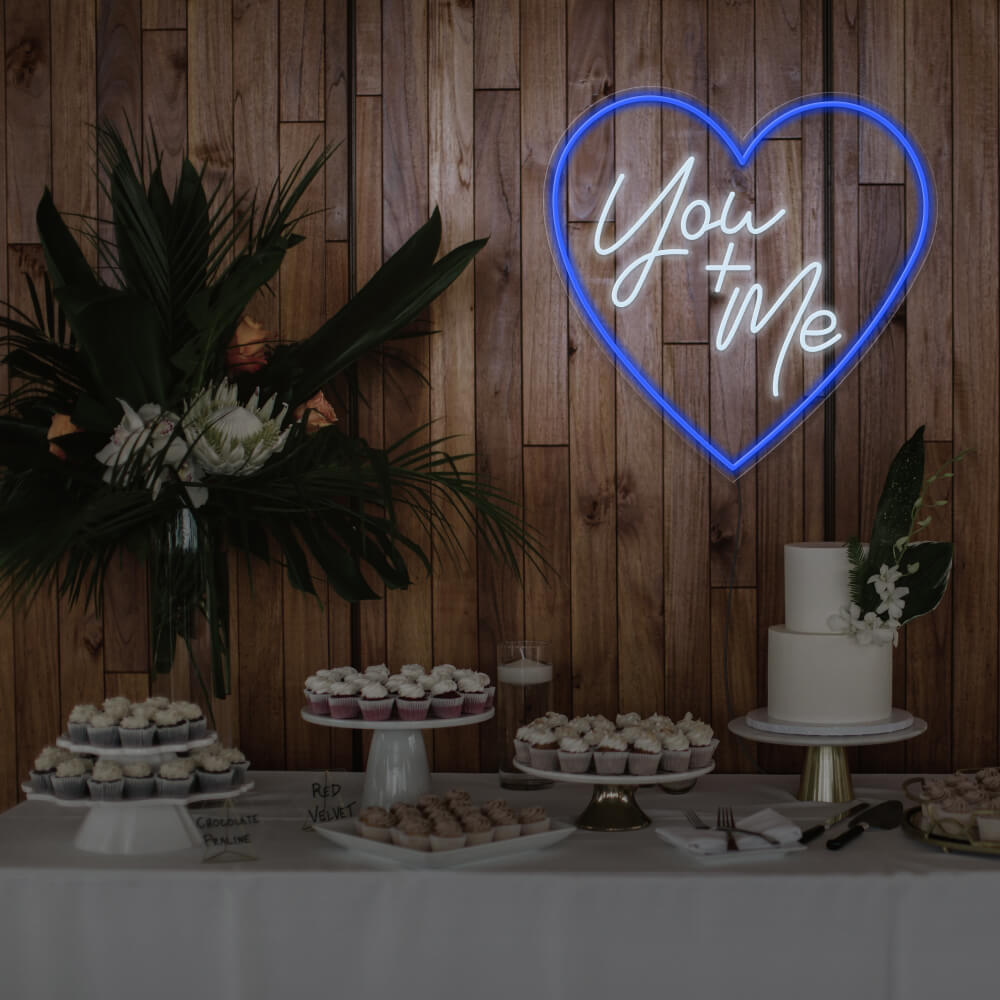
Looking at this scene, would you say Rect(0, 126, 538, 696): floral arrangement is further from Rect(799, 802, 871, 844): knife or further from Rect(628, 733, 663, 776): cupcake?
Rect(799, 802, 871, 844): knife

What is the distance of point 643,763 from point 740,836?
0.62 ft

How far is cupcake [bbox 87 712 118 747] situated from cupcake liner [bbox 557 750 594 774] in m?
0.72

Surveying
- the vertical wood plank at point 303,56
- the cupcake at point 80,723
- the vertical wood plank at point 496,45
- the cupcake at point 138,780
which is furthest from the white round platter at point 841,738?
the vertical wood plank at point 303,56

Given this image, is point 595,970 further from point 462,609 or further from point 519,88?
point 519,88

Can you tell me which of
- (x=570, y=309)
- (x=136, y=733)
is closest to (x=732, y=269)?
(x=570, y=309)

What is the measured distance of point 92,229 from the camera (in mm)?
2455

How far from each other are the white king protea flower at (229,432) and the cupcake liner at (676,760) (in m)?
0.86


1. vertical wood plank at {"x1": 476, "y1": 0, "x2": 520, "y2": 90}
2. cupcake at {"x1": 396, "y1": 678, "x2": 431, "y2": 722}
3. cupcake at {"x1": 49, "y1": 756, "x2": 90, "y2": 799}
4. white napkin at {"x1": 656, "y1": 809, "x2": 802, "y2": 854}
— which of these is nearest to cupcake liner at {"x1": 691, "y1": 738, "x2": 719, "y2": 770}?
white napkin at {"x1": 656, "y1": 809, "x2": 802, "y2": 854}

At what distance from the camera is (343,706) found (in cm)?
198

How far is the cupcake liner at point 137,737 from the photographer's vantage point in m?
1.73

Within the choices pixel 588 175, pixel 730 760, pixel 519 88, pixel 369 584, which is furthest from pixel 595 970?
pixel 519 88

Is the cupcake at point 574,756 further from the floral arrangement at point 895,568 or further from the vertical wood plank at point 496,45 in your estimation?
the vertical wood plank at point 496,45

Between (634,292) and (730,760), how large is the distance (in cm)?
104

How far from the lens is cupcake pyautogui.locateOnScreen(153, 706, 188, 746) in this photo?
1.75 meters
